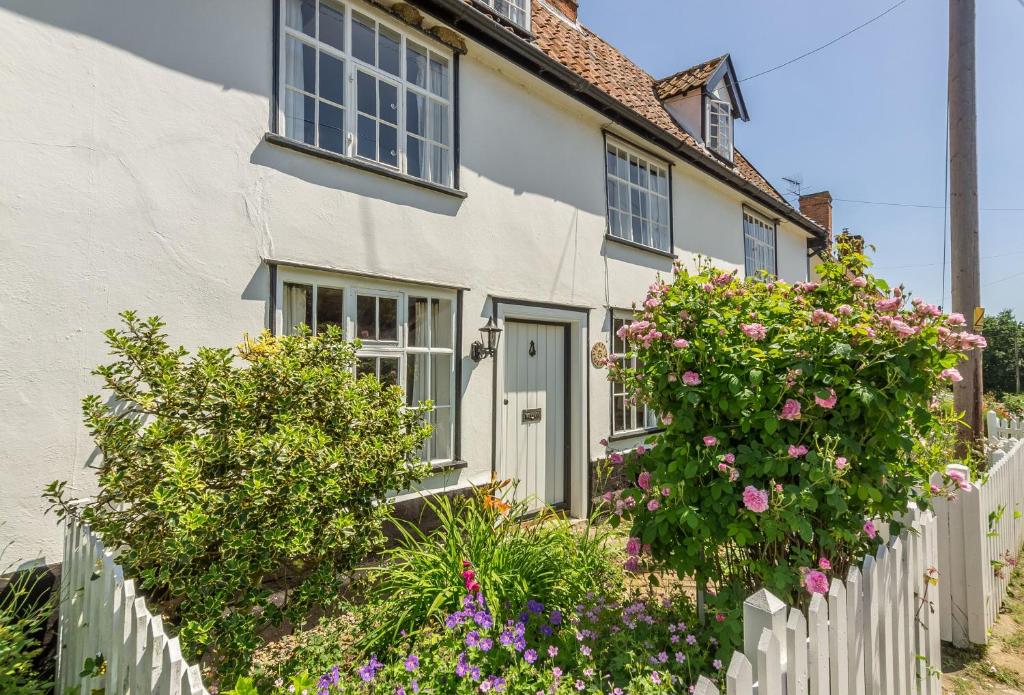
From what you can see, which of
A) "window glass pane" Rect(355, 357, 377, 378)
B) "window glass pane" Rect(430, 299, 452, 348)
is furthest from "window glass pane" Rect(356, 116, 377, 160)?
"window glass pane" Rect(355, 357, 377, 378)

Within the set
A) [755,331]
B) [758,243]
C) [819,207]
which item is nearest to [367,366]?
[755,331]

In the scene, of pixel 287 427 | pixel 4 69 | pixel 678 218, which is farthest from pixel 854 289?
pixel 678 218

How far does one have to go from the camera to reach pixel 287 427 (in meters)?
2.93

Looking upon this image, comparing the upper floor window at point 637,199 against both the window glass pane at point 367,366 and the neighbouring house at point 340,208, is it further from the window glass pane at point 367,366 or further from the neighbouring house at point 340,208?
the window glass pane at point 367,366

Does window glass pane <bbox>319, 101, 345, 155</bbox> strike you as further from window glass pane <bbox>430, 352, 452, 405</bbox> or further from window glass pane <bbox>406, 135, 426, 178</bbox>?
window glass pane <bbox>430, 352, 452, 405</bbox>

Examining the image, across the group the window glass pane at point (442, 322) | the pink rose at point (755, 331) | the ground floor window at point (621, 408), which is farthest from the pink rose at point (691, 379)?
the ground floor window at point (621, 408)

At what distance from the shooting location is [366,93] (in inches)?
203

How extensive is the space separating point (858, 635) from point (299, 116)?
5295 mm

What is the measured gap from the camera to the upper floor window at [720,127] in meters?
11.5

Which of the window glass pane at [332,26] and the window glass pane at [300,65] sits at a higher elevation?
the window glass pane at [332,26]

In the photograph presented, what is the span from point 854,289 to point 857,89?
31.8 ft

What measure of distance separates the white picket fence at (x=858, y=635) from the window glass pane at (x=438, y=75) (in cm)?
561

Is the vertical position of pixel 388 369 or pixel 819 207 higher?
pixel 819 207

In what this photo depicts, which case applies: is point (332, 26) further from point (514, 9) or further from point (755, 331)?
point (755, 331)
